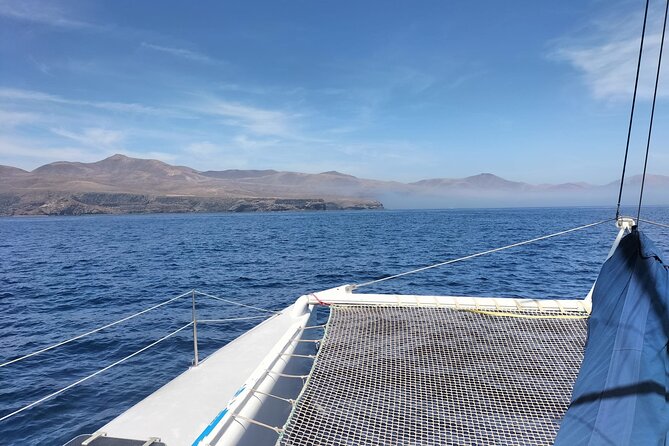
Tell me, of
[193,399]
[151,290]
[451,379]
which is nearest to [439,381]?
[451,379]

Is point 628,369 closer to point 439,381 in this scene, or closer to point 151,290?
point 439,381

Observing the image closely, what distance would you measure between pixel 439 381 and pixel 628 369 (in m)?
3.00

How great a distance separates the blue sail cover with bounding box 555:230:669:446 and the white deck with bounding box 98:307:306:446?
3.72 m

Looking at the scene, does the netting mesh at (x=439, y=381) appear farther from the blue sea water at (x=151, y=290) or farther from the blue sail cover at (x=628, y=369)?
the blue sea water at (x=151, y=290)

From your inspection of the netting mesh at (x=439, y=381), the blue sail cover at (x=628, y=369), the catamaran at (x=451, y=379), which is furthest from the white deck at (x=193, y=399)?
the blue sail cover at (x=628, y=369)

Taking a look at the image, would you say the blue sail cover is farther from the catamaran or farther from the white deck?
the white deck

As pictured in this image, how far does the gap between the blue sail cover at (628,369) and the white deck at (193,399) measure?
3724 millimetres

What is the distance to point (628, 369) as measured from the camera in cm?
239

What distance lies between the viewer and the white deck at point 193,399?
4332mm

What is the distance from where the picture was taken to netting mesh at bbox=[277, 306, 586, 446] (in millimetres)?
4137

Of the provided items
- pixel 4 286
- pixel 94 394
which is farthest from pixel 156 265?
pixel 94 394

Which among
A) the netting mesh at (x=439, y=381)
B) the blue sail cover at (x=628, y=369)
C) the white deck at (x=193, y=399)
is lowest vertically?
the white deck at (x=193, y=399)

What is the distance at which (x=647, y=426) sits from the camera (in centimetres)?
212

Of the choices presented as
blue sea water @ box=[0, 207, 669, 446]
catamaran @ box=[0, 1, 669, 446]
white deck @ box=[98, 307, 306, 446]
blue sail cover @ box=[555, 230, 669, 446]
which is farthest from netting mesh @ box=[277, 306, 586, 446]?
blue sea water @ box=[0, 207, 669, 446]
